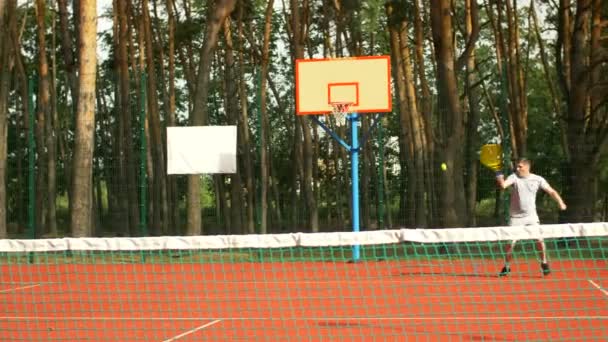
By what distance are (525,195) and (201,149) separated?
27.0 ft

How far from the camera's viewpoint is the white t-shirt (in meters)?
14.0

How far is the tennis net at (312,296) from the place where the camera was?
7.32m

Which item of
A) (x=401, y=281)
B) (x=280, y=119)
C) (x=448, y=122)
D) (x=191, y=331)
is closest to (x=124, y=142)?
(x=280, y=119)

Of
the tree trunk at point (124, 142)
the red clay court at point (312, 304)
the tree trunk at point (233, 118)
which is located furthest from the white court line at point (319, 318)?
the tree trunk at point (233, 118)

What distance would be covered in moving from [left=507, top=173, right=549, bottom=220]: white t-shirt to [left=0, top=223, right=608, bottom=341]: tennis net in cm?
89

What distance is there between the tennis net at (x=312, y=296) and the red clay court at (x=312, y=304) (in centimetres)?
→ 2

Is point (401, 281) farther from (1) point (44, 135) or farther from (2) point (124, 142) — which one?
(1) point (44, 135)

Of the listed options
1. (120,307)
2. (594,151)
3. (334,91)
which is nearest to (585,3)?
(594,151)

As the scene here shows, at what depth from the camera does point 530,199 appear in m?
14.1

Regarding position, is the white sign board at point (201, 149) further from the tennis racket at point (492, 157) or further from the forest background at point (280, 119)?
the tennis racket at point (492, 157)

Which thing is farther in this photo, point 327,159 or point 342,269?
point 327,159

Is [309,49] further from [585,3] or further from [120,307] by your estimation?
[120,307]

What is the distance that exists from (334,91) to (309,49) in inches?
803

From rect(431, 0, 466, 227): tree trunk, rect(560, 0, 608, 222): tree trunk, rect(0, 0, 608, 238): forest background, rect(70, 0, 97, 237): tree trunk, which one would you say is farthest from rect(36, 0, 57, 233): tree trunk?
rect(560, 0, 608, 222): tree trunk
